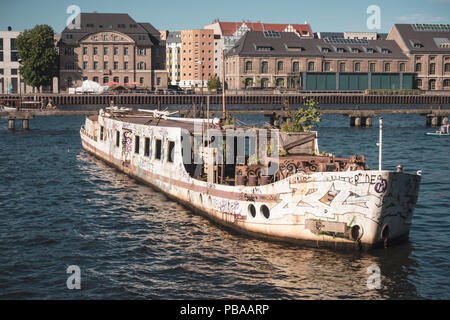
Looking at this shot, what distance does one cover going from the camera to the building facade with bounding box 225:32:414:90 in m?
139

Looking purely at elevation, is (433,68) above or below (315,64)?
below

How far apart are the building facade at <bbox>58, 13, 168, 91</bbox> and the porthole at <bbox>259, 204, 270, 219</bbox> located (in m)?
121

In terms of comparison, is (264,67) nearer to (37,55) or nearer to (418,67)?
(418,67)

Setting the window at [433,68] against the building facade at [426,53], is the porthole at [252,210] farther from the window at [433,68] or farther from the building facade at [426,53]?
the window at [433,68]

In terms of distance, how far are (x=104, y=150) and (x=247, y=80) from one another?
98779mm

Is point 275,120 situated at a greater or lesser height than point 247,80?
lesser

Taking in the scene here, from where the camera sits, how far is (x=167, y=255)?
21734 millimetres

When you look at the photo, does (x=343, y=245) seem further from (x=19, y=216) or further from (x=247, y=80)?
(x=247, y=80)

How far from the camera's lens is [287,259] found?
20672mm

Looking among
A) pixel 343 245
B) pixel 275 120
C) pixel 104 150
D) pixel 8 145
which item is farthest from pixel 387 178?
pixel 275 120

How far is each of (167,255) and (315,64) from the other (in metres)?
127

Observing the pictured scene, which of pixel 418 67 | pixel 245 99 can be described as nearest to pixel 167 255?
pixel 245 99

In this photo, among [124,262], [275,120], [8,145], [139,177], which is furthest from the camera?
[275,120]
